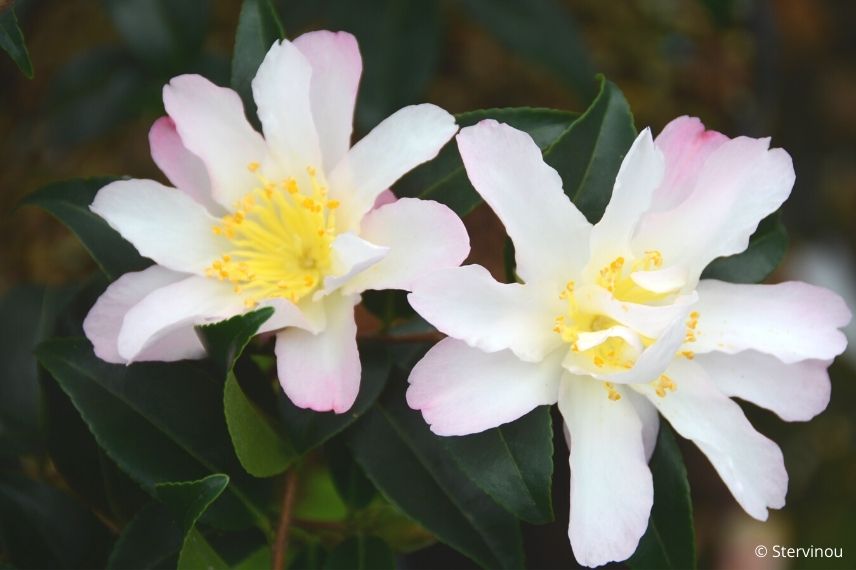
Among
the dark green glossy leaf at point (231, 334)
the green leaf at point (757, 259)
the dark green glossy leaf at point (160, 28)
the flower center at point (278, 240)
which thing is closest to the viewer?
the dark green glossy leaf at point (231, 334)

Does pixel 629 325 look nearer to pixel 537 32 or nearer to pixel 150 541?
pixel 150 541

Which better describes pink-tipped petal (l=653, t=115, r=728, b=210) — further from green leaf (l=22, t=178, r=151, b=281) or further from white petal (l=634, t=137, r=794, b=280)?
green leaf (l=22, t=178, r=151, b=281)

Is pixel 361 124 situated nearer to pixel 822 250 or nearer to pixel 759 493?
pixel 759 493

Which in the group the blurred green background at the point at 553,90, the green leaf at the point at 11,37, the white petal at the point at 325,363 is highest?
the green leaf at the point at 11,37

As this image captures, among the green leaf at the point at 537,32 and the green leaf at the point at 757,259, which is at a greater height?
the green leaf at the point at 537,32

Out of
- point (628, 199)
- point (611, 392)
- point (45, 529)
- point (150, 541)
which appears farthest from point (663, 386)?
point (45, 529)

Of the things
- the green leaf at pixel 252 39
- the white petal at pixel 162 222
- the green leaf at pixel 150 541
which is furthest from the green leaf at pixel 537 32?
the green leaf at pixel 150 541

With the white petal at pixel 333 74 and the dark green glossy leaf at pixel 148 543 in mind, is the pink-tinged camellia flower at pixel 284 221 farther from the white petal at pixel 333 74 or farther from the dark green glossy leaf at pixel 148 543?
the dark green glossy leaf at pixel 148 543

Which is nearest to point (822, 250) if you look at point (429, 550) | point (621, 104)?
point (429, 550)
